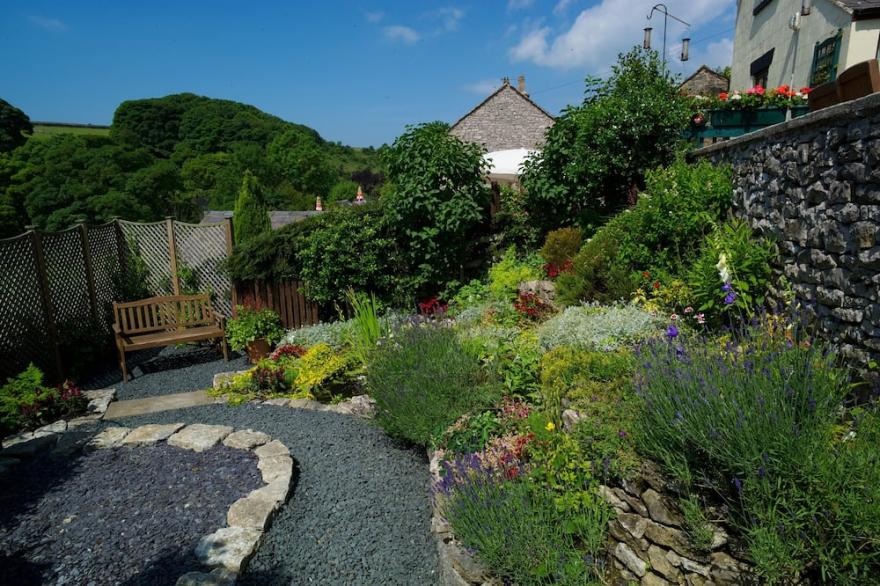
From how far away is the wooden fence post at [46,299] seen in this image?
643cm

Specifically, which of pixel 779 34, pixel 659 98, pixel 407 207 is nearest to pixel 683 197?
pixel 659 98

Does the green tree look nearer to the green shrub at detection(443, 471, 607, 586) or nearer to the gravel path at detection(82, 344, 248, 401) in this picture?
the gravel path at detection(82, 344, 248, 401)

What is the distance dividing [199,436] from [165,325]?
360 centimetres

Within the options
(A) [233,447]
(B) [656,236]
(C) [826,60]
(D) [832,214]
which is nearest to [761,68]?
(C) [826,60]

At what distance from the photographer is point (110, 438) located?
4.50 meters

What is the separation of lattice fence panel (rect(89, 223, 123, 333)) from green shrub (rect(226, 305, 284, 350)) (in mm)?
2047

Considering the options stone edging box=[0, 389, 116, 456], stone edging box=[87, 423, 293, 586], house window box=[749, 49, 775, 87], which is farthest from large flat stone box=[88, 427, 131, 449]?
house window box=[749, 49, 775, 87]

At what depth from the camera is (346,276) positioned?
768 centimetres

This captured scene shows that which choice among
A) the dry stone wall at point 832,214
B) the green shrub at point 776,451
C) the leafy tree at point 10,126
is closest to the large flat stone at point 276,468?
the green shrub at point 776,451

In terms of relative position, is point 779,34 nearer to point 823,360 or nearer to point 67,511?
point 823,360

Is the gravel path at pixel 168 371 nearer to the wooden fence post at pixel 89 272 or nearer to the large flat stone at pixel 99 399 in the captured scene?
the large flat stone at pixel 99 399

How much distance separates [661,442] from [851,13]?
9.08 m

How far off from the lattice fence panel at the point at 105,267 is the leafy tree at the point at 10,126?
29836 mm

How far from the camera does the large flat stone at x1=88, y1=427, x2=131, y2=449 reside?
439 centimetres
